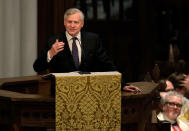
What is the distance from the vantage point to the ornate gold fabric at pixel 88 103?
3.72 meters

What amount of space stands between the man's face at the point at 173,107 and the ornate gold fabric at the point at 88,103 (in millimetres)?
2039

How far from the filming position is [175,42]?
931cm

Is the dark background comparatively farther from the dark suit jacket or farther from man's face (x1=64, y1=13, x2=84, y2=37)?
man's face (x1=64, y1=13, x2=84, y2=37)

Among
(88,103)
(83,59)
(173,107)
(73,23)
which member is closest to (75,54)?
(83,59)

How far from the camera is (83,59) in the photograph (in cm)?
418

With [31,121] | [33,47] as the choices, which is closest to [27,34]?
[33,47]

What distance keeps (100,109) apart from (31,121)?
0.54m

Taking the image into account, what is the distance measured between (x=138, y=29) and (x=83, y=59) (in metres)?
4.91

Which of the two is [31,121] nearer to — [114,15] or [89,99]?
[89,99]

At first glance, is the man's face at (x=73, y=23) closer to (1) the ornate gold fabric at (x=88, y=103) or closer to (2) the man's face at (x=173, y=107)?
(1) the ornate gold fabric at (x=88, y=103)

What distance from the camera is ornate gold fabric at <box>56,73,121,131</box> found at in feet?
12.2

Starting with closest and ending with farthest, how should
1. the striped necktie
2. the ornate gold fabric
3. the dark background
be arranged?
the ornate gold fabric < the striped necktie < the dark background

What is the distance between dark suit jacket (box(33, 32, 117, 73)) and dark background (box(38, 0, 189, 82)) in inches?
166

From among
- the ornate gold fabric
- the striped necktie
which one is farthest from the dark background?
the ornate gold fabric
